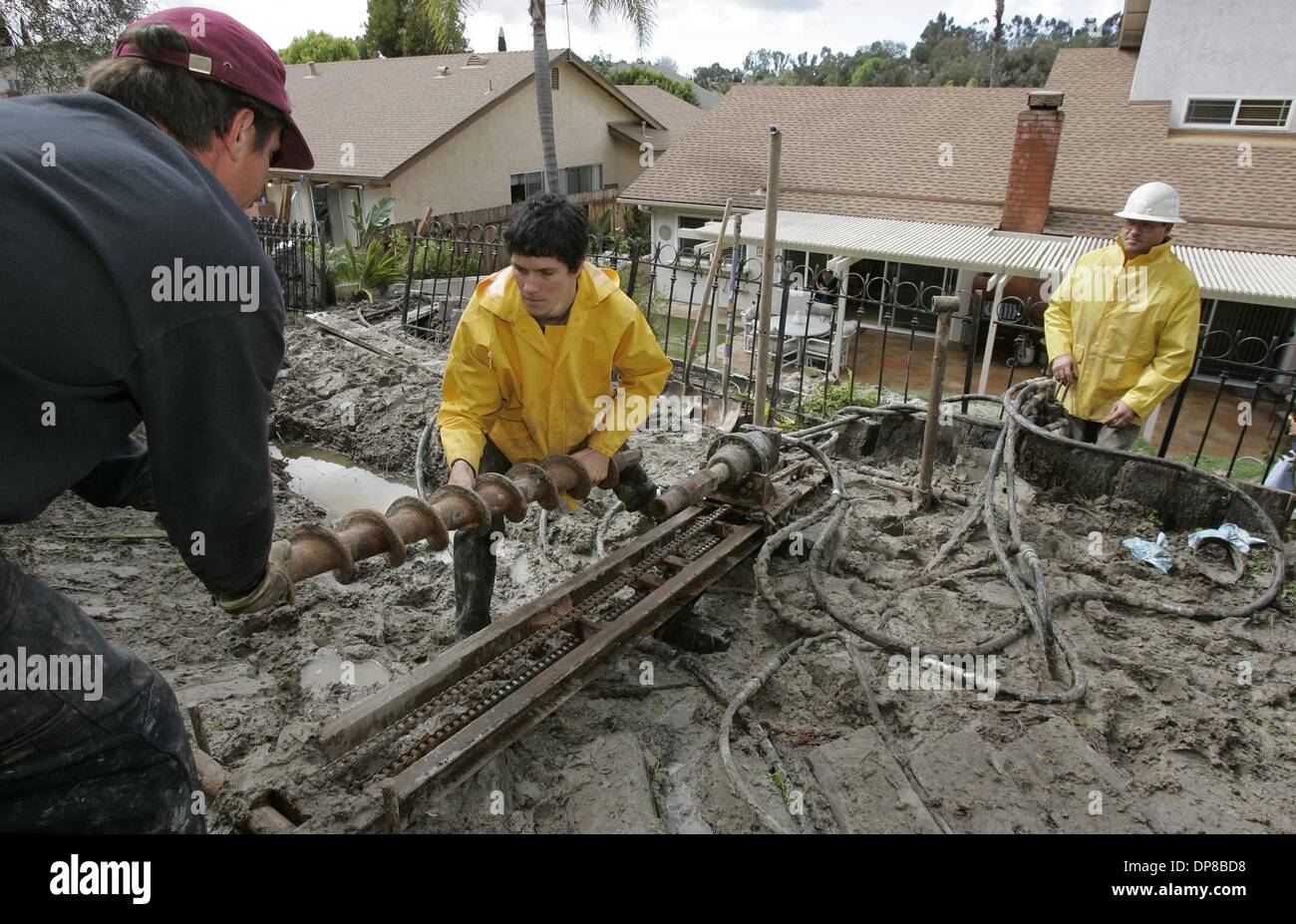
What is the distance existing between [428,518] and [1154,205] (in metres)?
4.33

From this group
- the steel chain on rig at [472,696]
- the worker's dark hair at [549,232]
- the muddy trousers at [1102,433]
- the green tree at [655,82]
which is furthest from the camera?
the green tree at [655,82]

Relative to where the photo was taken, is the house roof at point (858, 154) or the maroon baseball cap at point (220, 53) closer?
the maroon baseball cap at point (220, 53)

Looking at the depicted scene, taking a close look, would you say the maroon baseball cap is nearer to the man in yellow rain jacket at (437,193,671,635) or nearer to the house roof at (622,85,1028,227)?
the man in yellow rain jacket at (437,193,671,635)

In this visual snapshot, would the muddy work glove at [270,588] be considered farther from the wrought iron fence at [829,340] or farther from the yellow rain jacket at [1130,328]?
the yellow rain jacket at [1130,328]

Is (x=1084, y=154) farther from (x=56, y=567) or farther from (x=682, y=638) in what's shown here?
(x=56, y=567)

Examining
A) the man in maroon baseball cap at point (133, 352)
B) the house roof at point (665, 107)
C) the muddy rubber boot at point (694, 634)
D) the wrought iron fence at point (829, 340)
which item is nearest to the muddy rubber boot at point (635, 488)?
the muddy rubber boot at point (694, 634)

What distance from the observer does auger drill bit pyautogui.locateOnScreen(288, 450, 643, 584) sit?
2229 mm

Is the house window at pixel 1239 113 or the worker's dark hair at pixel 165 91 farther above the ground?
the house window at pixel 1239 113

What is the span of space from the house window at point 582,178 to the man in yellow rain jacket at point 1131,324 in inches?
831

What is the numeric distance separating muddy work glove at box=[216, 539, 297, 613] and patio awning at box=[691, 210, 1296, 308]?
1156 centimetres

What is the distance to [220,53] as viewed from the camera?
1.61 metres

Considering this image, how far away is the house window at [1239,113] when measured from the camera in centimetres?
1482
